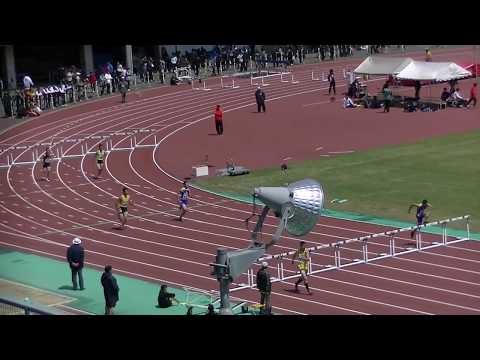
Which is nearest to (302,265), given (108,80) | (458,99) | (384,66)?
(458,99)

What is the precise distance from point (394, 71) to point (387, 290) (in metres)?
22.8

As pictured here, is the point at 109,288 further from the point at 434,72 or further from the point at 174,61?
the point at 174,61

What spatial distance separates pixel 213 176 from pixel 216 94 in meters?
13.9

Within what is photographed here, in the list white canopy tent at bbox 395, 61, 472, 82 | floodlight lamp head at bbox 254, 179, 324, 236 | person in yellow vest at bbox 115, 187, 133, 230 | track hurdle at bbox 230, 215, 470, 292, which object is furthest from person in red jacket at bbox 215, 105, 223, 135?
floodlight lamp head at bbox 254, 179, 324, 236

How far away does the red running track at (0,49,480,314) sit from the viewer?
50.2 ft

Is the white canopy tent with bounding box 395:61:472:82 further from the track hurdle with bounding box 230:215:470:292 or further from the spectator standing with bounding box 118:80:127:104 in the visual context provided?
the track hurdle with bounding box 230:215:470:292
